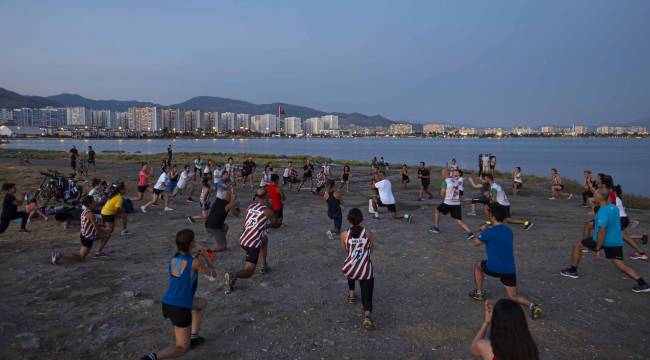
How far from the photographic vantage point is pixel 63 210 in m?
11.6

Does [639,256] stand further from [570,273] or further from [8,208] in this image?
[8,208]

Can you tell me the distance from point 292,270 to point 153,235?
4707 millimetres

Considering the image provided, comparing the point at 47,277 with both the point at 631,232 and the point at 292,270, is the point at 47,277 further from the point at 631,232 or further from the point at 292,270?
the point at 631,232

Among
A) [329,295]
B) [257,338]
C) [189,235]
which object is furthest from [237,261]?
[189,235]

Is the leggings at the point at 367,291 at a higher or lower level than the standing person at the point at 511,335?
lower

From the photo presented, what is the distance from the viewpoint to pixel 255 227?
6.94 meters

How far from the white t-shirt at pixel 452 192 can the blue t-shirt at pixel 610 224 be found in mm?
3615

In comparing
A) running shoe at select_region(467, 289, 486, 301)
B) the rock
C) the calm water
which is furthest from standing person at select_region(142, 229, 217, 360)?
the calm water

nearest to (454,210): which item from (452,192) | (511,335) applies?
(452,192)

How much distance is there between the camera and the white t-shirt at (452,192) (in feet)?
32.7

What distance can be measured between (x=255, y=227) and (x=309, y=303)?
1560mm

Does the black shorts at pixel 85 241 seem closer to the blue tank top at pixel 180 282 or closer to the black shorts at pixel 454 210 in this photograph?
the blue tank top at pixel 180 282

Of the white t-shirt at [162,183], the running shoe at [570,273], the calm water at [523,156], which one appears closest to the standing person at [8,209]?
the white t-shirt at [162,183]

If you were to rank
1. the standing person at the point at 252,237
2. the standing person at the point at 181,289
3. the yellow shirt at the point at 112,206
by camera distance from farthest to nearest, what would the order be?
1. the yellow shirt at the point at 112,206
2. the standing person at the point at 252,237
3. the standing person at the point at 181,289
